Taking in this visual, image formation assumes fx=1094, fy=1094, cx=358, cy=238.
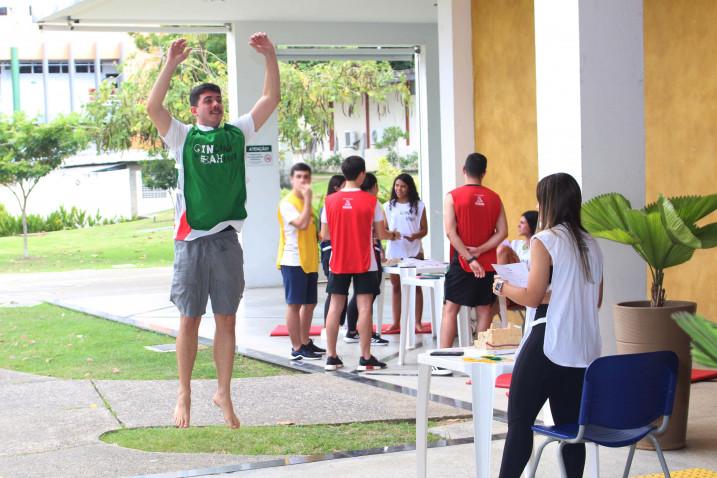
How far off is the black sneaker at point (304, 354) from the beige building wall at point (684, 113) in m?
3.21

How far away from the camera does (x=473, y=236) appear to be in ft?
29.0

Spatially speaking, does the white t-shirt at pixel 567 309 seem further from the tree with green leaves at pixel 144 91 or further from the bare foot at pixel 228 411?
the tree with green leaves at pixel 144 91

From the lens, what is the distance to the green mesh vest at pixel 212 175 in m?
5.80

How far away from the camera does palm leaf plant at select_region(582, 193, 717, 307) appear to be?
5945 millimetres

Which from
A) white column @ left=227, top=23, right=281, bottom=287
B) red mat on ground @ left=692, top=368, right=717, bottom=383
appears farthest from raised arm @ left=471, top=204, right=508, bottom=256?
white column @ left=227, top=23, right=281, bottom=287

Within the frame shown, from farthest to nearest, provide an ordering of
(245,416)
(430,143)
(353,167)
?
(430,143) → (353,167) → (245,416)

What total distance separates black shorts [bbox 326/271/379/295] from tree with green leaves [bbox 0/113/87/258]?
18153mm

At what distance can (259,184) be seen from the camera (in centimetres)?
1673

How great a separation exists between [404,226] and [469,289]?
218 cm

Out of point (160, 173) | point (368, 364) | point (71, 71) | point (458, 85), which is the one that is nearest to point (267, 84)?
point (368, 364)

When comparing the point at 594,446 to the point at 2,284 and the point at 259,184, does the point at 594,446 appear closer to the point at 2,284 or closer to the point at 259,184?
the point at 259,184

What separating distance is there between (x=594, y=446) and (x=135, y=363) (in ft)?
20.5

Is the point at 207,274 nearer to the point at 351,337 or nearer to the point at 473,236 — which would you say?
the point at 473,236

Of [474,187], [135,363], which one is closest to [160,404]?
[135,363]
